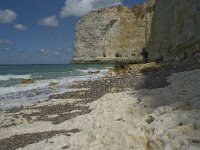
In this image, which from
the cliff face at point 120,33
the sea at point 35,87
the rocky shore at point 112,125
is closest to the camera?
the rocky shore at point 112,125

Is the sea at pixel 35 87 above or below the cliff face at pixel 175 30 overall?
below

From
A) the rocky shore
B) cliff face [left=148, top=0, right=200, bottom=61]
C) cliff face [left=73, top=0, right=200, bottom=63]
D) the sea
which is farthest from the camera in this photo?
cliff face [left=73, top=0, right=200, bottom=63]

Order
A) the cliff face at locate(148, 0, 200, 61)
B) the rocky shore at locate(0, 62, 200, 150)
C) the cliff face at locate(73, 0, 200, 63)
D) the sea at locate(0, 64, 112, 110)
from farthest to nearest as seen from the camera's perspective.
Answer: the cliff face at locate(73, 0, 200, 63)
the cliff face at locate(148, 0, 200, 61)
the sea at locate(0, 64, 112, 110)
the rocky shore at locate(0, 62, 200, 150)

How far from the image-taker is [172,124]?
240 inches

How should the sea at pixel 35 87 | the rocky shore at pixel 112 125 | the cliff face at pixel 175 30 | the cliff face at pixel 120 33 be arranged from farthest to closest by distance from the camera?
the cliff face at pixel 120 33
the cliff face at pixel 175 30
the sea at pixel 35 87
the rocky shore at pixel 112 125

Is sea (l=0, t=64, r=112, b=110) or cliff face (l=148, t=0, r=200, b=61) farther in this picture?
cliff face (l=148, t=0, r=200, b=61)

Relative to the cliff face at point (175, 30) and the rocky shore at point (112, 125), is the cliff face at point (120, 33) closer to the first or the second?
the cliff face at point (175, 30)

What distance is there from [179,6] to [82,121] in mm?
33912

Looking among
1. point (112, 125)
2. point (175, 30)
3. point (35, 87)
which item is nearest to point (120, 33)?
point (175, 30)

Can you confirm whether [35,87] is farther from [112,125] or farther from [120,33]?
[120,33]

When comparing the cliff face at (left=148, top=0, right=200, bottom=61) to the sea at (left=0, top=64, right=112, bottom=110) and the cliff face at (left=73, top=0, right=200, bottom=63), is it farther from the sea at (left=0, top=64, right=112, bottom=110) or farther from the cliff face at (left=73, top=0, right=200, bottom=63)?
the sea at (left=0, top=64, right=112, bottom=110)

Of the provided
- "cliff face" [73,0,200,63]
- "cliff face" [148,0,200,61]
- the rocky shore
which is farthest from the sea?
"cliff face" [73,0,200,63]

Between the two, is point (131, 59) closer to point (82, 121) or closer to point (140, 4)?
point (140, 4)

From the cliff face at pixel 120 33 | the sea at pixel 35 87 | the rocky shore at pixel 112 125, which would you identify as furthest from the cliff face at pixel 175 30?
the rocky shore at pixel 112 125
